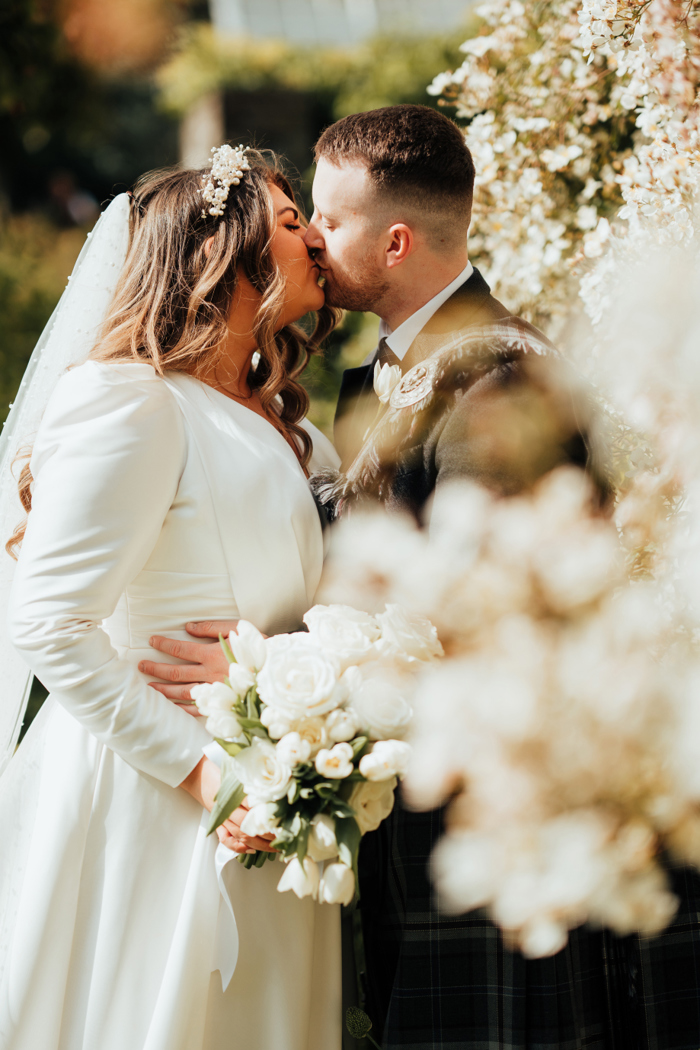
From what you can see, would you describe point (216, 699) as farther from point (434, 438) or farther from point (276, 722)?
point (434, 438)

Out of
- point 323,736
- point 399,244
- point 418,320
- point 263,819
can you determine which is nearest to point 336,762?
point 323,736

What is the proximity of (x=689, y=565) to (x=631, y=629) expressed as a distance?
10 centimetres

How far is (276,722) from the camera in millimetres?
1171

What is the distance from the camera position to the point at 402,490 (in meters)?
1.71

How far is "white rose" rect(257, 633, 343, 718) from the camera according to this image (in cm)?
115

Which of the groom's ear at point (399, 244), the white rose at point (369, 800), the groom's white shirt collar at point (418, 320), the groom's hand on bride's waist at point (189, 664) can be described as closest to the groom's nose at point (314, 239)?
the groom's ear at point (399, 244)

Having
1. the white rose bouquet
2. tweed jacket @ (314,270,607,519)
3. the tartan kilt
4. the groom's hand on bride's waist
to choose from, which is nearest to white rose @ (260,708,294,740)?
the white rose bouquet

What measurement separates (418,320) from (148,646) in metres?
1.02

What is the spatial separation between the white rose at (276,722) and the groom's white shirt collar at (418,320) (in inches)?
42.0

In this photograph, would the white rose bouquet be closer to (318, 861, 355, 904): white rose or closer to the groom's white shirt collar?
(318, 861, 355, 904): white rose

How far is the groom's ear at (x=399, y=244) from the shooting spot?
192 centimetres

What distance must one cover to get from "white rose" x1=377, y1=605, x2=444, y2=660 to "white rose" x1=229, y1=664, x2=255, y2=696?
225 mm

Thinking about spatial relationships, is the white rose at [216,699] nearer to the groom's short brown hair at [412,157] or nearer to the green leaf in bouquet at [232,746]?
the green leaf in bouquet at [232,746]

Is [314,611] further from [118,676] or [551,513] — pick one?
[551,513]
